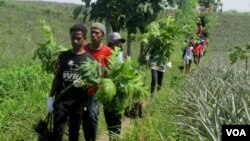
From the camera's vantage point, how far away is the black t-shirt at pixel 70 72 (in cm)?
574

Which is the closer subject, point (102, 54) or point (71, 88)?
point (71, 88)

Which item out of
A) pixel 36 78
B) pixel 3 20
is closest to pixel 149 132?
pixel 36 78

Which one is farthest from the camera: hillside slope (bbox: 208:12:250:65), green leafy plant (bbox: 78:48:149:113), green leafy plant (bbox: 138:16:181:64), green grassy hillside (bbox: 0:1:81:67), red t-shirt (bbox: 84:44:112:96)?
hillside slope (bbox: 208:12:250:65)

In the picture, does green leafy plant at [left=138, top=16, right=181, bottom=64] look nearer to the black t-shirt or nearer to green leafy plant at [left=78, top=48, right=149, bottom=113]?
the black t-shirt

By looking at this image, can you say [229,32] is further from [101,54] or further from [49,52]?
[101,54]

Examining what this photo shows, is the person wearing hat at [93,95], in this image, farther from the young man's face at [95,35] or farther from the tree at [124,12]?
the tree at [124,12]

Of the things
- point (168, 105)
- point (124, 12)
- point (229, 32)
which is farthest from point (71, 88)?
point (229, 32)

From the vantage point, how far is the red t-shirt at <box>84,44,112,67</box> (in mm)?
5969

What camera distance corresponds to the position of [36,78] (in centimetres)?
992

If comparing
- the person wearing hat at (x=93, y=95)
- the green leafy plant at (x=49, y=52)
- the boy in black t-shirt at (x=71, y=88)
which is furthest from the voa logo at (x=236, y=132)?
the green leafy plant at (x=49, y=52)

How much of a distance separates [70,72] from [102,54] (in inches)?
19.0

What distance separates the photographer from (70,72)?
18.9ft

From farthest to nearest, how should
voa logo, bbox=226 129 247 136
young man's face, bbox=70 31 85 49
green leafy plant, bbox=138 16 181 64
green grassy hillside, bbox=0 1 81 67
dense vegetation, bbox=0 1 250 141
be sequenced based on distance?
green grassy hillside, bbox=0 1 81 67 < green leafy plant, bbox=138 16 181 64 < young man's face, bbox=70 31 85 49 < dense vegetation, bbox=0 1 250 141 < voa logo, bbox=226 129 247 136

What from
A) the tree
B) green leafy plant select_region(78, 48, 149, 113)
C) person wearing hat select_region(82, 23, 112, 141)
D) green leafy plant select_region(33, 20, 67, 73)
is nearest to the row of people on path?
person wearing hat select_region(82, 23, 112, 141)
